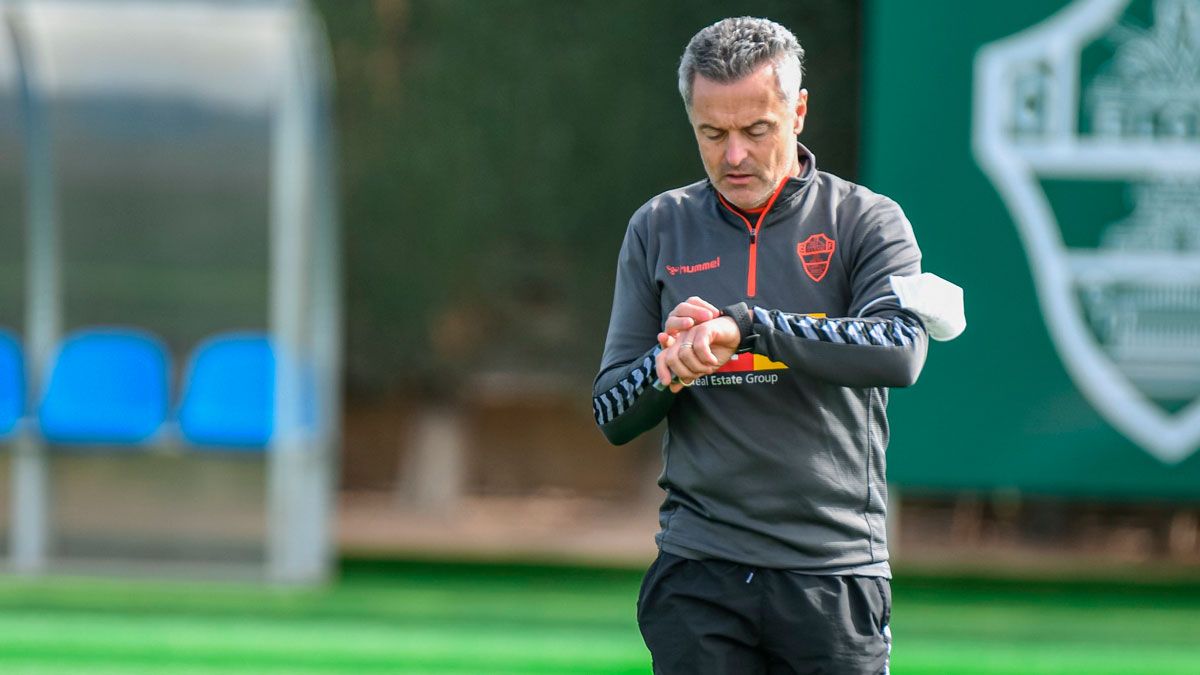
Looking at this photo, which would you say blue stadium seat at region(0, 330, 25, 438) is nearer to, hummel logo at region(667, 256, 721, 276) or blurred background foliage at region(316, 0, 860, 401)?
blurred background foliage at region(316, 0, 860, 401)

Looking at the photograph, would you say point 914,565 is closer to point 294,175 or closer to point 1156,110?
Answer: point 1156,110

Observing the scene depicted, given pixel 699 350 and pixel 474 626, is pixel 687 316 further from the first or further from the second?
pixel 474 626

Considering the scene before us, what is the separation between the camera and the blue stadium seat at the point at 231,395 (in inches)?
307

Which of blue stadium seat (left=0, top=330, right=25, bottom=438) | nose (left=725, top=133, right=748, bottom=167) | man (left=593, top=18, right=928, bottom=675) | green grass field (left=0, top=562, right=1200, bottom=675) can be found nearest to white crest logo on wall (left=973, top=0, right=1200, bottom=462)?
green grass field (left=0, top=562, right=1200, bottom=675)

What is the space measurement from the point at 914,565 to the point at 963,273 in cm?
241

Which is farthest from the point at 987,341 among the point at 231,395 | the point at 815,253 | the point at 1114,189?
the point at 815,253

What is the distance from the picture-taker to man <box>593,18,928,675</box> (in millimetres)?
2371

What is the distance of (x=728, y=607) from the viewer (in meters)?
2.40

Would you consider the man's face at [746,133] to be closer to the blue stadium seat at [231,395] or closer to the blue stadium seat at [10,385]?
the blue stadium seat at [231,395]

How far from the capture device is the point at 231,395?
311 inches

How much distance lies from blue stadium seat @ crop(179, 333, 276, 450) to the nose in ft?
18.9

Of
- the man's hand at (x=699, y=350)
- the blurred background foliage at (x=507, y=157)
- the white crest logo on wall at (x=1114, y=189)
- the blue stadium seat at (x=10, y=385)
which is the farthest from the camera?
the blurred background foliage at (x=507, y=157)

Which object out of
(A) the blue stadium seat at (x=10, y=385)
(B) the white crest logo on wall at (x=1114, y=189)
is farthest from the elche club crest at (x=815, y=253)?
(A) the blue stadium seat at (x=10, y=385)

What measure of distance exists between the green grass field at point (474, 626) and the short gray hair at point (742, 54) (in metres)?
3.87
